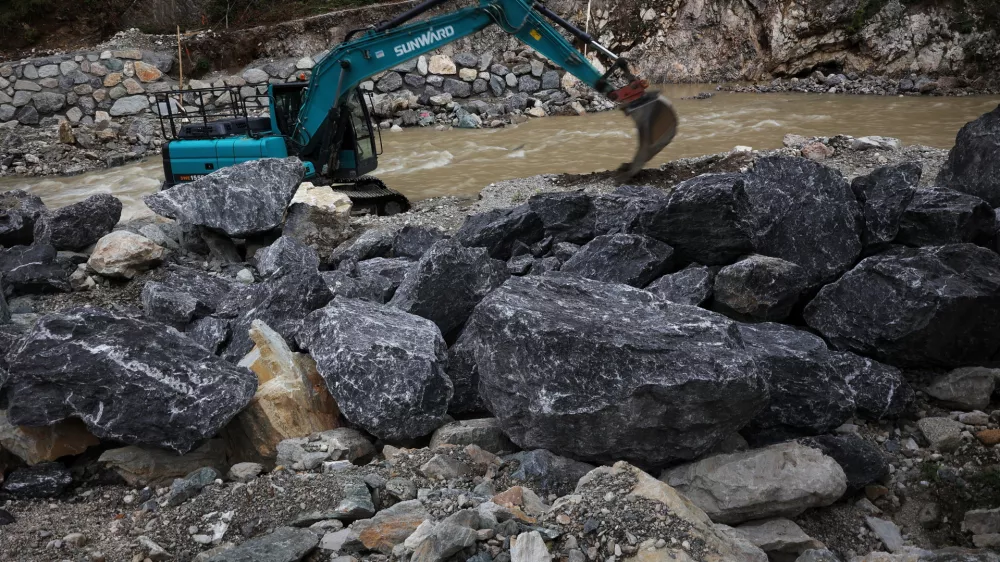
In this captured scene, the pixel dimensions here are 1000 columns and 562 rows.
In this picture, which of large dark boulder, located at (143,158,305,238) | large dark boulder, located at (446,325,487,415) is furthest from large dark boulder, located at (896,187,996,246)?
large dark boulder, located at (143,158,305,238)

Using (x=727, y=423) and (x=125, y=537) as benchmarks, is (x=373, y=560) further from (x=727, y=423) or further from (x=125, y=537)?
(x=727, y=423)

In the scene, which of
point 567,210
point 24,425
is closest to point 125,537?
point 24,425

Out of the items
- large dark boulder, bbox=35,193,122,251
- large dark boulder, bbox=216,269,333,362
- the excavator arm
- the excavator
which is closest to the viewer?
large dark boulder, bbox=216,269,333,362

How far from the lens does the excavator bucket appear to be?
5832mm

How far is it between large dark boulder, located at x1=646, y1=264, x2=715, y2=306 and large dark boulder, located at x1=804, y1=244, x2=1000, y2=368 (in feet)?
2.55

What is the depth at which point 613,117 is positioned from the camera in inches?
695

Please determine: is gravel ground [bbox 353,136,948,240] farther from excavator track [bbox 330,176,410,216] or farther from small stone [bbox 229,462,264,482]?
small stone [bbox 229,462,264,482]

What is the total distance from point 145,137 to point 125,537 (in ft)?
49.0

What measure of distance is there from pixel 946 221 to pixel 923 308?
1170 mm

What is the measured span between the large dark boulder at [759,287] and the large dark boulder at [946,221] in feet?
3.53

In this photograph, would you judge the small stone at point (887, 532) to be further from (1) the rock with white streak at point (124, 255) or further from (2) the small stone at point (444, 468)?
A: (1) the rock with white streak at point (124, 255)

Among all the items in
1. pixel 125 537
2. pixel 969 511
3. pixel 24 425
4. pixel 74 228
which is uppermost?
pixel 74 228

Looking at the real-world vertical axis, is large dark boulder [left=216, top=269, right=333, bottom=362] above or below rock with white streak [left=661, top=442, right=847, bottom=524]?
above

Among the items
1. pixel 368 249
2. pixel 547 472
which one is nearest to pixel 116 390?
pixel 547 472
